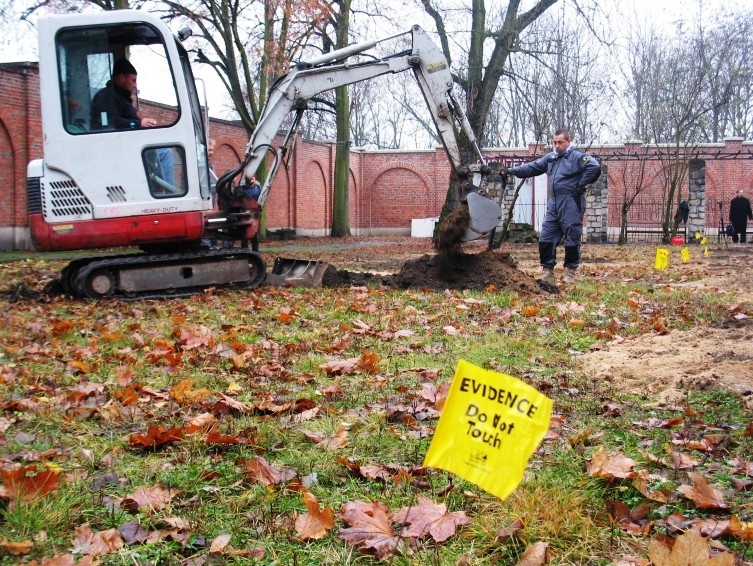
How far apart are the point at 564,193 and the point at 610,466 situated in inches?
314

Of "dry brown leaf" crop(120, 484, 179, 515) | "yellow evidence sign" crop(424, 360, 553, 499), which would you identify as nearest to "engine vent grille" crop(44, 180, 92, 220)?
"dry brown leaf" crop(120, 484, 179, 515)

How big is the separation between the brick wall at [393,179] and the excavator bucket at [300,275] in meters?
18.1

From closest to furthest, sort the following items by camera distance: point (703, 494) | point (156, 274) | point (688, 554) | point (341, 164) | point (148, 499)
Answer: point (688, 554) < point (703, 494) < point (148, 499) < point (156, 274) < point (341, 164)

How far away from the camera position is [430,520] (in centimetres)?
232

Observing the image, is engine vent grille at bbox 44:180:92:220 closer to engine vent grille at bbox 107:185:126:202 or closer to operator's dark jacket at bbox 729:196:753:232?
engine vent grille at bbox 107:185:126:202

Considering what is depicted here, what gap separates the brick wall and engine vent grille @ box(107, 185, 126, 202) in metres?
19.9

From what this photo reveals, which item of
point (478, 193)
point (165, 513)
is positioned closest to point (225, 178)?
point (478, 193)

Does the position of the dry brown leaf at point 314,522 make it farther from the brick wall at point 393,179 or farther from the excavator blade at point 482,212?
the brick wall at point 393,179

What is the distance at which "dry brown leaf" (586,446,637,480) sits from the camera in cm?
259

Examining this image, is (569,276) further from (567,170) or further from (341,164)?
(341,164)

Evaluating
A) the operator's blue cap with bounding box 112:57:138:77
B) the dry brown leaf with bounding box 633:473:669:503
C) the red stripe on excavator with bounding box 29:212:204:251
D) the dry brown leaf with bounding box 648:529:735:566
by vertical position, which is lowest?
the dry brown leaf with bounding box 633:473:669:503

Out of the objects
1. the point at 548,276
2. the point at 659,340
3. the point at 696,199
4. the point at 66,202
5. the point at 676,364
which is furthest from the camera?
the point at 696,199

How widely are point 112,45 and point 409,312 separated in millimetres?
4988

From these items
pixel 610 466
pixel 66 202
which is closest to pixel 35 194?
pixel 66 202
